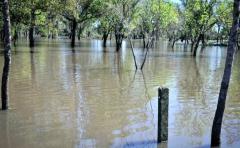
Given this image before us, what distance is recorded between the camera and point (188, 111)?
523 inches

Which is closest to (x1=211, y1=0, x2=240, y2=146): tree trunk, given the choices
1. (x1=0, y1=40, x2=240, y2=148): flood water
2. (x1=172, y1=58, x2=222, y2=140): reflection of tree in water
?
(x1=0, y1=40, x2=240, y2=148): flood water

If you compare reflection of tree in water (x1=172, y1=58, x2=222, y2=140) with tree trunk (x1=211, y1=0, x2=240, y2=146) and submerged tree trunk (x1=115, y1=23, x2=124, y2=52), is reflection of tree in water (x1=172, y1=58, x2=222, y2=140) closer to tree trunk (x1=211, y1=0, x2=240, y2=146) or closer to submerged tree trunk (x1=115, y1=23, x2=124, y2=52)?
tree trunk (x1=211, y1=0, x2=240, y2=146)

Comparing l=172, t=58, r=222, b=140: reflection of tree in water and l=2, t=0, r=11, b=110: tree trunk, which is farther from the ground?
l=2, t=0, r=11, b=110: tree trunk

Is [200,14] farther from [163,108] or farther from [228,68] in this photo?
[163,108]

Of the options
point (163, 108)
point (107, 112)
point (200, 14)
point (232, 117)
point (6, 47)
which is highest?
point (200, 14)

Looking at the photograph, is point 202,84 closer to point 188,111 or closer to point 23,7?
point 188,111

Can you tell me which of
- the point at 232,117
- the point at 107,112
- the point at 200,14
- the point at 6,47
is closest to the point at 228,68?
→ the point at 232,117

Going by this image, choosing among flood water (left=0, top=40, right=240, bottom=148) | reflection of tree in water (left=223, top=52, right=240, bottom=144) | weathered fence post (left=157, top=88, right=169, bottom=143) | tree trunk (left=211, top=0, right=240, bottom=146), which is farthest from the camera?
reflection of tree in water (left=223, top=52, right=240, bottom=144)

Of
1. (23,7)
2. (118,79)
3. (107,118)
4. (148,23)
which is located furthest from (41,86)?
(148,23)

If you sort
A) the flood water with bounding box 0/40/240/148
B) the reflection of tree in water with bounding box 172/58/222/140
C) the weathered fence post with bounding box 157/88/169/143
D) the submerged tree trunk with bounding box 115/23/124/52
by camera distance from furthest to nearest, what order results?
1. the submerged tree trunk with bounding box 115/23/124/52
2. the reflection of tree in water with bounding box 172/58/222/140
3. the flood water with bounding box 0/40/240/148
4. the weathered fence post with bounding box 157/88/169/143

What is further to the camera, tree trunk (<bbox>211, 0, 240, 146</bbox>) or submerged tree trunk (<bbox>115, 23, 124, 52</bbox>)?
submerged tree trunk (<bbox>115, 23, 124, 52</bbox>)

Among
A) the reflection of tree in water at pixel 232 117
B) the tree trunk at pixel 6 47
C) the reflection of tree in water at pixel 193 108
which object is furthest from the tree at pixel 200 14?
the tree trunk at pixel 6 47

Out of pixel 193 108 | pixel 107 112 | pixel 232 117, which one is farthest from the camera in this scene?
pixel 193 108

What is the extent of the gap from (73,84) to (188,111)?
23.3 ft
